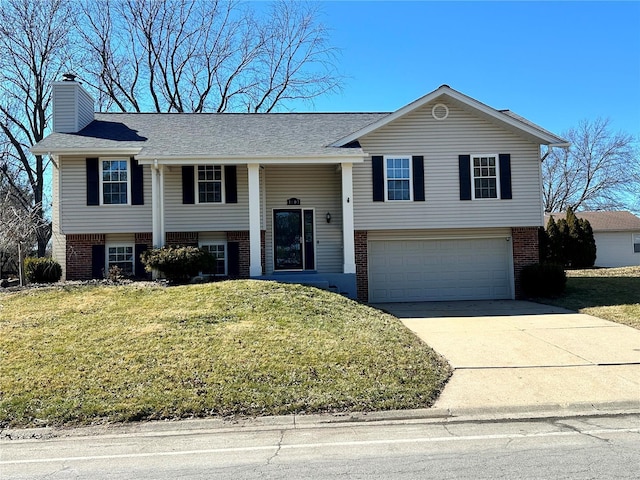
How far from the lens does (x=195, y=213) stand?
628 inches

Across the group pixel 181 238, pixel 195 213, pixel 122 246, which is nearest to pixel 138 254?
pixel 122 246

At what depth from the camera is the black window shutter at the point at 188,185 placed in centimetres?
1596

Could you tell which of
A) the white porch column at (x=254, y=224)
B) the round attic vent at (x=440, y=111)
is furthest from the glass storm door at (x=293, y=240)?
the round attic vent at (x=440, y=111)

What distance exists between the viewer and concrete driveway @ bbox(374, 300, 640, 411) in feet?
21.9

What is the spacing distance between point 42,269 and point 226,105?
776 inches

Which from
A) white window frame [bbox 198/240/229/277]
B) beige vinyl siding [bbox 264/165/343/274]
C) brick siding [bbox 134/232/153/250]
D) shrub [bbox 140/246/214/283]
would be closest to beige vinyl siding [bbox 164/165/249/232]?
white window frame [bbox 198/240/229/277]

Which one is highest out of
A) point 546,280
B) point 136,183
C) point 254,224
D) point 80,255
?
point 136,183

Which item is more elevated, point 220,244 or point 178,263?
point 220,244

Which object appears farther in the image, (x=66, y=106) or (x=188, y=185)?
(x=66, y=106)

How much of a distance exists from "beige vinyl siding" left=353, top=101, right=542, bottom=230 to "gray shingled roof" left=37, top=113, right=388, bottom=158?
70.2 inches

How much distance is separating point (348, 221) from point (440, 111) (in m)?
4.97

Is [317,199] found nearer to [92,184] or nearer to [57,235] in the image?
[92,184]

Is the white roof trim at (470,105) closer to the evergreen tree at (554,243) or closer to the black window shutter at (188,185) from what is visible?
the black window shutter at (188,185)

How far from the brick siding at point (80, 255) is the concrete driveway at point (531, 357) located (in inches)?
381
